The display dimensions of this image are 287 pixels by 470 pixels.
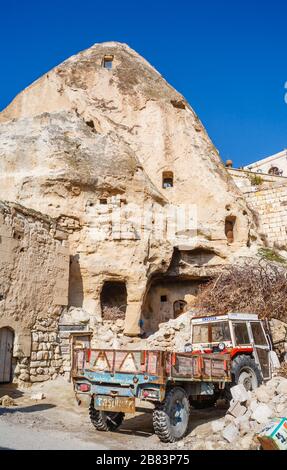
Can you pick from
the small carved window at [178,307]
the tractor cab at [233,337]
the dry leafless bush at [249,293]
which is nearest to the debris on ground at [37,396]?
the tractor cab at [233,337]

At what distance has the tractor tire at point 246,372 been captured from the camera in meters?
7.64

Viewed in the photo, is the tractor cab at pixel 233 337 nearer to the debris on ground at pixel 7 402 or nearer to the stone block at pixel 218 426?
the stone block at pixel 218 426

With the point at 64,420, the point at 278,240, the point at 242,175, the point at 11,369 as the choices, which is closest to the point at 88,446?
the point at 64,420

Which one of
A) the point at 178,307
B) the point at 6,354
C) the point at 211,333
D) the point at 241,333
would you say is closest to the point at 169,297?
the point at 178,307

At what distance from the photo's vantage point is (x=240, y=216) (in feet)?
61.9

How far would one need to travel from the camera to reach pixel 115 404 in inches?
245

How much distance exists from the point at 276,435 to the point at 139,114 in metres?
18.4

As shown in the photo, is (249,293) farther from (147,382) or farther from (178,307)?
(147,382)

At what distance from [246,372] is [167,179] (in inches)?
533

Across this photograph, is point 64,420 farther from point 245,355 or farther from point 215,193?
point 215,193

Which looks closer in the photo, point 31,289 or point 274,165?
point 31,289

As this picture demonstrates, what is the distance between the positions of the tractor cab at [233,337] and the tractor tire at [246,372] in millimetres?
168

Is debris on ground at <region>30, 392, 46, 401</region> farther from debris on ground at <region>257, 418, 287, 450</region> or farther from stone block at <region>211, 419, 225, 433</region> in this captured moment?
debris on ground at <region>257, 418, 287, 450</region>

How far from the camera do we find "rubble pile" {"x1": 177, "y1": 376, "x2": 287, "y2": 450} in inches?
216
